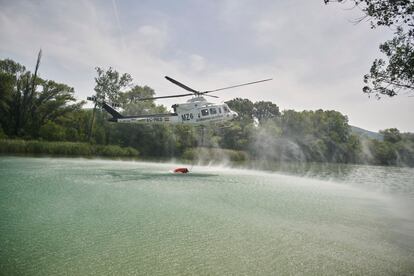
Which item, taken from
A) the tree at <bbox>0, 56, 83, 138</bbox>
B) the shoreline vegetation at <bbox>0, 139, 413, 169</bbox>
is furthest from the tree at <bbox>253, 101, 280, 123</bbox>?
the tree at <bbox>0, 56, 83, 138</bbox>

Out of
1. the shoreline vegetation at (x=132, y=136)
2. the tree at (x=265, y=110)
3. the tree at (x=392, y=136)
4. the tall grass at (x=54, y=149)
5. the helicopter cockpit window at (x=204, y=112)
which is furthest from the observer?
the tree at (x=265, y=110)

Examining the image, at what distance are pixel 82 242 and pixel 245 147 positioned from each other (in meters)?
57.3

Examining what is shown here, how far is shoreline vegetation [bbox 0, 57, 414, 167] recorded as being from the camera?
39406 mm

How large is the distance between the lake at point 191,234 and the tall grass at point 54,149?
20881 millimetres

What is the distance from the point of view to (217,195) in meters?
10.8

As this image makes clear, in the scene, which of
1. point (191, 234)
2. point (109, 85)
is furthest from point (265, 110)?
point (191, 234)

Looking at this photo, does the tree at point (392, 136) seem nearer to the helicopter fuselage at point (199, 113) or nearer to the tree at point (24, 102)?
the helicopter fuselage at point (199, 113)

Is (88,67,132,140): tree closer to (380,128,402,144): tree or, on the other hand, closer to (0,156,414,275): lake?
(0,156,414,275): lake

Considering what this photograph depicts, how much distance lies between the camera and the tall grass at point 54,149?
90.1 feet

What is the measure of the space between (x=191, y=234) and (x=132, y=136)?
42.6m

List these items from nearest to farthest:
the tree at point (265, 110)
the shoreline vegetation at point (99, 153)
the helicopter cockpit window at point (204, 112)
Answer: the helicopter cockpit window at point (204, 112), the shoreline vegetation at point (99, 153), the tree at point (265, 110)

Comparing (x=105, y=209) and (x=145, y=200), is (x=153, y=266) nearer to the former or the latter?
(x=105, y=209)

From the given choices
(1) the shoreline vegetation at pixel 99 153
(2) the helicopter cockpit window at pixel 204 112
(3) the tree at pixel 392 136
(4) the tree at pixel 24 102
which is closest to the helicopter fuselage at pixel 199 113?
(2) the helicopter cockpit window at pixel 204 112

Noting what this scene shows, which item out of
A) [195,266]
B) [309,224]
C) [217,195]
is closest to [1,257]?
[195,266]
